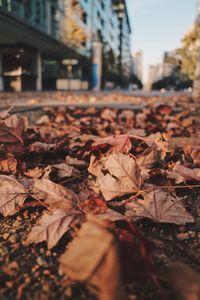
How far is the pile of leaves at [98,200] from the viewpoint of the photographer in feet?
1.62

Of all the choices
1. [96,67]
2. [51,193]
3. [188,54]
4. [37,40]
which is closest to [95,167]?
[51,193]

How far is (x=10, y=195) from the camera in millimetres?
946

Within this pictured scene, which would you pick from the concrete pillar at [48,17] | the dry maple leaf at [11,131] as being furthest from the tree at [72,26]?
the dry maple leaf at [11,131]

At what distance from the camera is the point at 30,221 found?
90 cm

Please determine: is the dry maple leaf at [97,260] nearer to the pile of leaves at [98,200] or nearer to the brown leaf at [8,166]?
the pile of leaves at [98,200]

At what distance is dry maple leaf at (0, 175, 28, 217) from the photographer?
913 millimetres

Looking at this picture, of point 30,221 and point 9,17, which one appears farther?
point 9,17

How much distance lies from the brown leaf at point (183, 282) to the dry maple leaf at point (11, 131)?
2.84 feet

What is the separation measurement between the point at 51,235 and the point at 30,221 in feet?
0.60

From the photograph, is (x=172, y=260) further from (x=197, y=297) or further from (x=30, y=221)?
(x=30, y=221)

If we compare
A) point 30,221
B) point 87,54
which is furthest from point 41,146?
point 87,54

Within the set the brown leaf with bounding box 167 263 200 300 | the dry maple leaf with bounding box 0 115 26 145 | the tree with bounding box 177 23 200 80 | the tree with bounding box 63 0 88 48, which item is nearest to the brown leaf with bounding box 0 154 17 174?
the dry maple leaf with bounding box 0 115 26 145

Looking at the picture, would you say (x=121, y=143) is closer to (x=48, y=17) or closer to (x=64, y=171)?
(x=64, y=171)

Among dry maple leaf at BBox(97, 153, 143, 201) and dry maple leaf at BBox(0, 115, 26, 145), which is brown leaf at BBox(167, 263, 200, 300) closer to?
dry maple leaf at BBox(97, 153, 143, 201)
